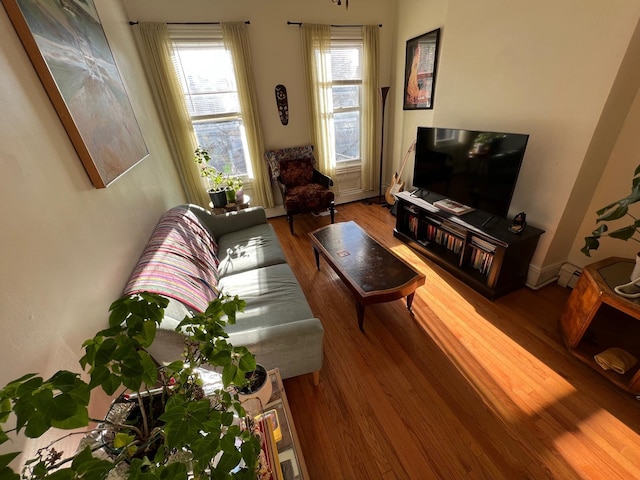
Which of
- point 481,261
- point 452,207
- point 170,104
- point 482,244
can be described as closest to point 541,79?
point 452,207

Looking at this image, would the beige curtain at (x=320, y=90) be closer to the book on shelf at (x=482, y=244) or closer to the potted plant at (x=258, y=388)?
the book on shelf at (x=482, y=244)

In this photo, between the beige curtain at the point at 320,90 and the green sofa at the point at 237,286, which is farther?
the beige curtain at the point at 320,90

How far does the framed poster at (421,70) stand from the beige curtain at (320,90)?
3.32 feet

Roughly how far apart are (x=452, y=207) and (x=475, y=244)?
407mm

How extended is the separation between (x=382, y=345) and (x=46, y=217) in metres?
1.83

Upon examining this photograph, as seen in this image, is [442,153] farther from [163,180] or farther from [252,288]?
[163,180]

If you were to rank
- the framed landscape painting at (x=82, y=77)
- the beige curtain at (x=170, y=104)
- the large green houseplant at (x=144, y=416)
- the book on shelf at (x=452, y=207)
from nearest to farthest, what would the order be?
the large green houseplant at (x=144, y=416)
the framed landscape painting at (x=82, y=77)
the book on shelf at (x=452, y=207)
the beige curtain at (x=170, y=104)

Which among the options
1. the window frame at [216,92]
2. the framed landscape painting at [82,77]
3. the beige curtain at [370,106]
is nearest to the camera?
the framed landscape painting at [82,77]

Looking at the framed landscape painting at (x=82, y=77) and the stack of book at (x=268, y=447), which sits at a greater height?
the framed landscape painting at (x=82, y=77)

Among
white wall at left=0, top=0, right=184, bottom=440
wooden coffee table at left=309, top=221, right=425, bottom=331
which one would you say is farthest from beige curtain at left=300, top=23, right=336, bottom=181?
white wall at left=0, top=0, right=184, bottom=440

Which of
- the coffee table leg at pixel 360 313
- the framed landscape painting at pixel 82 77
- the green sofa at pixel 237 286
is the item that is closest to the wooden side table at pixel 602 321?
the coffee table leg at pixel 360 313

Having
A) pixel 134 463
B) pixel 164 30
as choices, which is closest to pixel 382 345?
pixel 134 463

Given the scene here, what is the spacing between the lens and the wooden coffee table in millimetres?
1752

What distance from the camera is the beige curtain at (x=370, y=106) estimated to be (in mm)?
3410
